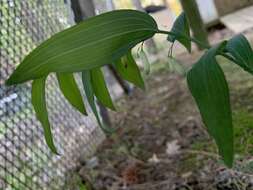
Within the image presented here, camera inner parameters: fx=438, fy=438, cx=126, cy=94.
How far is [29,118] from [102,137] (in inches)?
23.4

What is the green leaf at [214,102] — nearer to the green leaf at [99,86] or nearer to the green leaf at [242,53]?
the green leaf at [242,53]

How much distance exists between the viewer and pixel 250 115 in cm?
158

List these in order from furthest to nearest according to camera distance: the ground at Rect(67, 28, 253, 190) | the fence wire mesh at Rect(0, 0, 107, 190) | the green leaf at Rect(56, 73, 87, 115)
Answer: the fence wire mesh at Rect(0, 0, 107, 190)
the ground at Rect(67, 28, 253, 190)
the green leaf at Rect(56, 73, 87, 115)

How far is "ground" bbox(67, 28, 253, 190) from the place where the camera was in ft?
4.10

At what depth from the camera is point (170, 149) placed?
1.64m

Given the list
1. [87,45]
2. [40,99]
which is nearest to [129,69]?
[40,99]

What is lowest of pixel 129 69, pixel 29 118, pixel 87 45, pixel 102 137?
pixel 102 137

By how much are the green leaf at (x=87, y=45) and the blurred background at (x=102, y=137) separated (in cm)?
42

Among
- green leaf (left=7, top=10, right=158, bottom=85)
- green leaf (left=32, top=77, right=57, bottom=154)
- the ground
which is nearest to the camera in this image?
green leaf (left=7, top=10, right=158, bottom=85)

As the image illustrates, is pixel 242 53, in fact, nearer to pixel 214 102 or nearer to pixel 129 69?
pixel 214 102

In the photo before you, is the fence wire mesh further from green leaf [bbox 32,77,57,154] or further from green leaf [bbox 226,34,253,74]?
green leaf [bbox 226,34,253,74]

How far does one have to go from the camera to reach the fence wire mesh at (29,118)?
135 cm

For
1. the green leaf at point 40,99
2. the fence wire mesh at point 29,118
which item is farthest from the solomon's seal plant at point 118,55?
the fence wire mesh at point 29,118

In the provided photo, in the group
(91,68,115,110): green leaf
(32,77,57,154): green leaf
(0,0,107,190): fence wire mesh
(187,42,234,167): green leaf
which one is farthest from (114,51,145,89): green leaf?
(0,0,107,190): fence wire mesh
